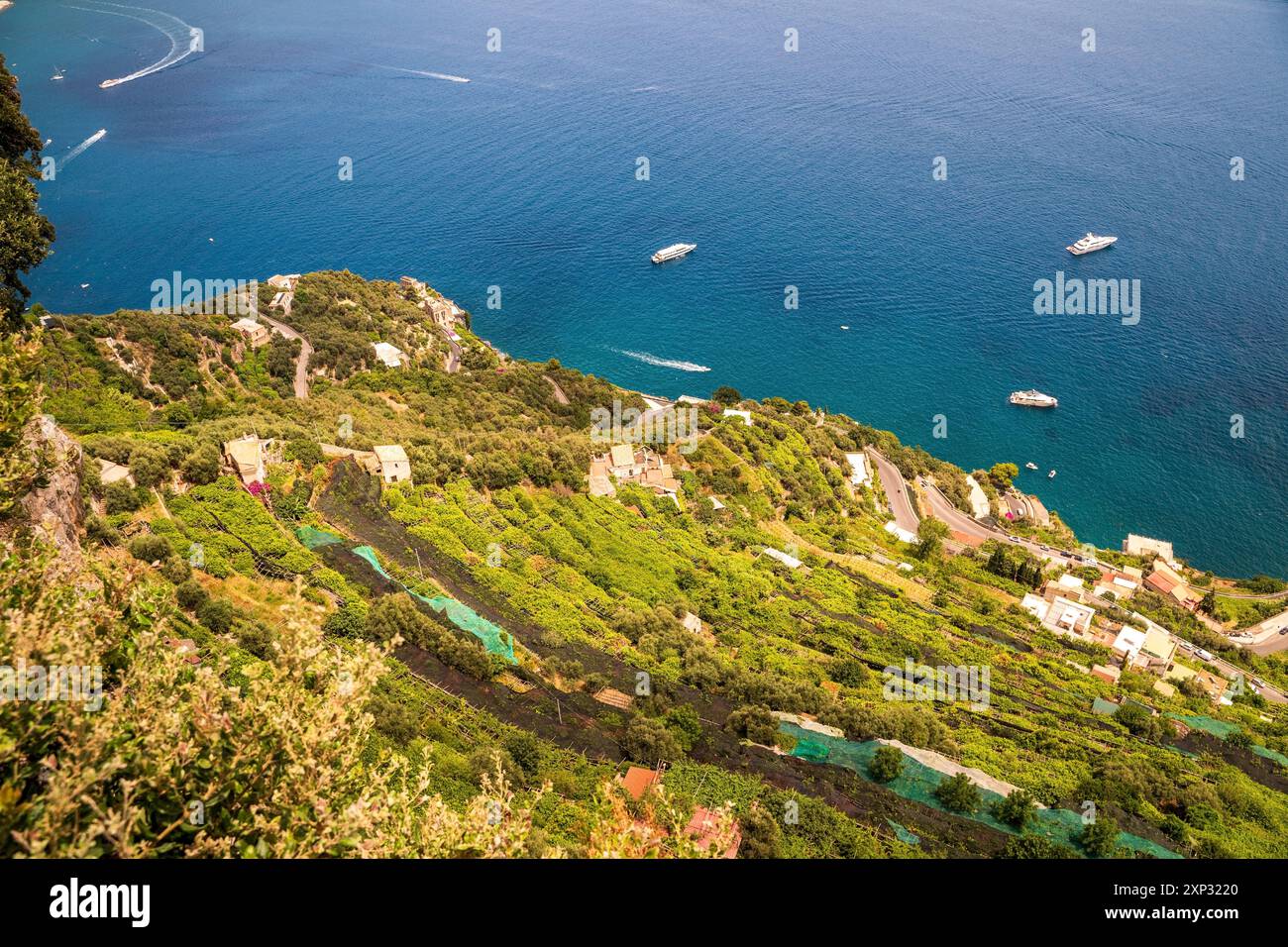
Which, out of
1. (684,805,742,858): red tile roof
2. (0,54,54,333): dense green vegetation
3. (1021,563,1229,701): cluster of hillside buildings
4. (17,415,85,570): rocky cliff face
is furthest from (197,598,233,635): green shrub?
(1021,563,1229,701): cluster of hillside buildings

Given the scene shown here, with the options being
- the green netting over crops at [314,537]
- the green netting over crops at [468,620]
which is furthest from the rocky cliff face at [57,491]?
the green netting over crops at [468,620]

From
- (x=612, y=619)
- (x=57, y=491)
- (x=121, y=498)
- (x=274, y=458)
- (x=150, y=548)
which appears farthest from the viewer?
(x=274, y=458)

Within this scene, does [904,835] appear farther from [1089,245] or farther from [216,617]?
[1089,245]

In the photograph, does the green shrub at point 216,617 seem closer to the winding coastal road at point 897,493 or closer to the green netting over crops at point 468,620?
the green netting over crops at point 468,620

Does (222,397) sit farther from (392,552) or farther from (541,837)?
(541,837)

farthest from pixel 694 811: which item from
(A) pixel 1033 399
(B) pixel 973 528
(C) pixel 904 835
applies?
(A) pixel 1033 399

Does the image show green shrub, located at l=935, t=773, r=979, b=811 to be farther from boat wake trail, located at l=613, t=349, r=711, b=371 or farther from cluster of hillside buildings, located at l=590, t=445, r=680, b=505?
boat wake trail, located at l=613, t=349, r=711, b=371

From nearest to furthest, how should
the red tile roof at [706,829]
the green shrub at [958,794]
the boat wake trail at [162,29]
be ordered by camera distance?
the red tile roof at [706,829] < the green shrub at [958,794] < the boat wake trail at [162,29]
